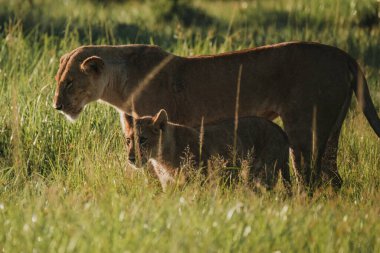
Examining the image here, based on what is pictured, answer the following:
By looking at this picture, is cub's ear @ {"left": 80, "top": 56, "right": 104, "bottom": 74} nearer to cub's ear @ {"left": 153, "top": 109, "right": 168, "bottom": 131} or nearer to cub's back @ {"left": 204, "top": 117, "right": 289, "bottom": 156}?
cub's ear @ {"left": 153, "top": 109, "right": 168, "bottom": 131}

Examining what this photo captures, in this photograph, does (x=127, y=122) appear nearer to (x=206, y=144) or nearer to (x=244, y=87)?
(x=206, y=144)

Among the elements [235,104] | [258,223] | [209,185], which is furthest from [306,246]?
[235,104]

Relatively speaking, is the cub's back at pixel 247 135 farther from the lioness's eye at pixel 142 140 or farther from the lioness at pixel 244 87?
the lioness's eye at pixel 142 140

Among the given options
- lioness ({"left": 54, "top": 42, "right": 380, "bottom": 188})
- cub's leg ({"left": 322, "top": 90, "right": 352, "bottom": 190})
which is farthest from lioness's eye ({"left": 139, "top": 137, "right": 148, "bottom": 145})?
cub's leg ({"left": 322, "top": 90, "right": 352, "bottom": 190})

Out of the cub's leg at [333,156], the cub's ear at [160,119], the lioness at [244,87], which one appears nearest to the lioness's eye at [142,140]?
the cub's ear at [160,119]

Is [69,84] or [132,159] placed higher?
[69,84]

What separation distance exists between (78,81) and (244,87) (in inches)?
48.6

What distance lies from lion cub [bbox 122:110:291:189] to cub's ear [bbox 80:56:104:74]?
16.5 inches

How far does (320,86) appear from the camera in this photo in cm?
678

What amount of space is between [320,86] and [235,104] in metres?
0.65

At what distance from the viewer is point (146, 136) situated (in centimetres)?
651

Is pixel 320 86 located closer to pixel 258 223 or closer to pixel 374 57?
pixel 258 223

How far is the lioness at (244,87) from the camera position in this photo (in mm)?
6797

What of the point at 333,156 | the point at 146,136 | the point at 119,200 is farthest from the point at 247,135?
the point at 119,200
